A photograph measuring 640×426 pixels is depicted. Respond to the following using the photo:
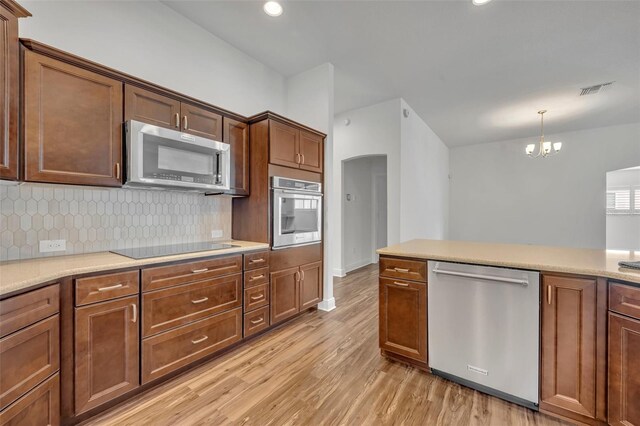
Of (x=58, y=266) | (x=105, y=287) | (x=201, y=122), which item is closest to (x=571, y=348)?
(x=105, y=287)

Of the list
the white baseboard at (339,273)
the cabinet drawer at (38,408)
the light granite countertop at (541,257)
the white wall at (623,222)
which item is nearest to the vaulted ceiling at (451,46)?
the white wall at (623,222)

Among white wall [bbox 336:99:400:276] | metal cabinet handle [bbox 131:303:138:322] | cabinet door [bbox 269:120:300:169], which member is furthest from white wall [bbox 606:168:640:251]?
metal cabinet handle [bbox 131:303:138:322]

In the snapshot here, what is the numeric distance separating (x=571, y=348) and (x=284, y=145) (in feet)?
8.90

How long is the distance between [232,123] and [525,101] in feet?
16.4

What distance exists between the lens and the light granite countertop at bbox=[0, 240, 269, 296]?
122 centimetres

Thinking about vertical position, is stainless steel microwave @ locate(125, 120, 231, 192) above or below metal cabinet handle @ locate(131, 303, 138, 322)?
above

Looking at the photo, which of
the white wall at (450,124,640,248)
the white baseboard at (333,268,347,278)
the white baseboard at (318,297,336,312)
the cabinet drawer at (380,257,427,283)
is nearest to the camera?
the cabinet drawer at (380,257,427,283)

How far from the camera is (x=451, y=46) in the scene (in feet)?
9.92

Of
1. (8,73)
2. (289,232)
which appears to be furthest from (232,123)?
(8,73)

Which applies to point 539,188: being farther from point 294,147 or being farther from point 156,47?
point 156,47

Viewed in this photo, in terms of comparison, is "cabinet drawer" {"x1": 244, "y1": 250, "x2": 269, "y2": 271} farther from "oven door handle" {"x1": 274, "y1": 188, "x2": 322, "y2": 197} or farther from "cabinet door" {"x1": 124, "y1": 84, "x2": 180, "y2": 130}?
"cabinet door" {"x1": 124, "y1": 84, "x2": 180, "y2": 130}

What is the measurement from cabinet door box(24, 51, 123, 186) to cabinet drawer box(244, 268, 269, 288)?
125cm

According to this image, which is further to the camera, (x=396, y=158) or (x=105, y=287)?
(x=396, y=158)

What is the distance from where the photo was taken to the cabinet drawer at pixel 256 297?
7.95ft
